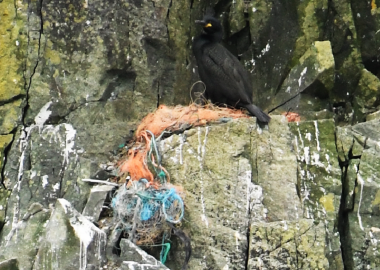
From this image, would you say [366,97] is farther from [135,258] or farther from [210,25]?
[135,258]

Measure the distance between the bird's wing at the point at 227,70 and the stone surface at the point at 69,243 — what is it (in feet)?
8.77

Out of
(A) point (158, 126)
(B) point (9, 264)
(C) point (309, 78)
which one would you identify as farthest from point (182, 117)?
(B) point (9, 264)

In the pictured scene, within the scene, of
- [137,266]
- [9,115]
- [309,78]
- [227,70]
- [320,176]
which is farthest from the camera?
[309,78]

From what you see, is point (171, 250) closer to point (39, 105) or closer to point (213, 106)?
point (213, 106)

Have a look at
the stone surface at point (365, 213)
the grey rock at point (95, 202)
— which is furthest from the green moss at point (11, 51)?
the stone surface at point (365, 213)

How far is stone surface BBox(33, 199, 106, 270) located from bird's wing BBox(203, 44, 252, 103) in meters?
2.67

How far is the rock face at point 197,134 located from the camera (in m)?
6.52

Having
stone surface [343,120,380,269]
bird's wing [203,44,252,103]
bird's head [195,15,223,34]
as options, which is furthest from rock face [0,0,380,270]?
bird's wing [203,44,252,103]

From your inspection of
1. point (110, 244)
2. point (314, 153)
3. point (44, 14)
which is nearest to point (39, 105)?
point (44, 14)

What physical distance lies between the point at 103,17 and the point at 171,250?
10.7 ft

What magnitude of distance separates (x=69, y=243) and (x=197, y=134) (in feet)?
6.03

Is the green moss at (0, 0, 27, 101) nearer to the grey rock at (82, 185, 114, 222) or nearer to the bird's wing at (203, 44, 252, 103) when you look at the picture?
the grey rock at (82, 185, 114, 222)

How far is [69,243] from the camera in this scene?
6223mm

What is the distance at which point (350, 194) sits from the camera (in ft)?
23.9
